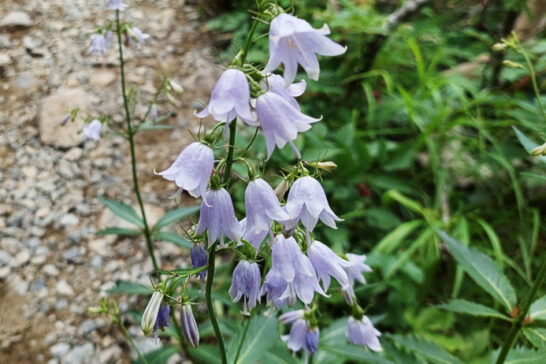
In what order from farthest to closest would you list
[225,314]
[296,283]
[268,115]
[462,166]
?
[462,166]
[225,314]
[296,283]
[268,115]

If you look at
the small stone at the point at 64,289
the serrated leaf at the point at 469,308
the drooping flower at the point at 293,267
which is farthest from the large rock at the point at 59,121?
the serrated leaf at the point at 469,308

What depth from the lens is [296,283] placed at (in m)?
1.05

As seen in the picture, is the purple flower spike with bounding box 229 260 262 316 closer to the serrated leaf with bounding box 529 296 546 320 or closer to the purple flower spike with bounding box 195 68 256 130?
the purple flower spike with bounding box 195 68 256 130

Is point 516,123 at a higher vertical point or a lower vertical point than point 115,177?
higher

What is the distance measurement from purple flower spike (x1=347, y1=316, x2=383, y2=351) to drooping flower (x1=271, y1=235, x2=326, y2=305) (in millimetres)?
509

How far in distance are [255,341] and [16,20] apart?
4595mm

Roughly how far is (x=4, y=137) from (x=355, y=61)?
3.03 metres

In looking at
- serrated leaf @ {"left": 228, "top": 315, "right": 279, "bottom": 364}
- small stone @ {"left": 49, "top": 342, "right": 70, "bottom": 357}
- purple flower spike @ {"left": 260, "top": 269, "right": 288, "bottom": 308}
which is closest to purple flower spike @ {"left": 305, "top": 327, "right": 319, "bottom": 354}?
serrated leaf @ {"left": 228, "top": 315, "right": 279, "bottom": 364}

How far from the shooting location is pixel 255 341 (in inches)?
58.6

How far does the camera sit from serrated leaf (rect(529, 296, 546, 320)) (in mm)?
1437

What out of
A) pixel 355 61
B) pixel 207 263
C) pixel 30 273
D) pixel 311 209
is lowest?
pixel 30 273

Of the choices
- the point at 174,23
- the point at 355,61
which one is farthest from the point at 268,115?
the point at 174,23

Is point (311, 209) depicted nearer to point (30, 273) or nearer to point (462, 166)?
point (30, 273)

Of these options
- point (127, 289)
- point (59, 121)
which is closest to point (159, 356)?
point (127, 289)
